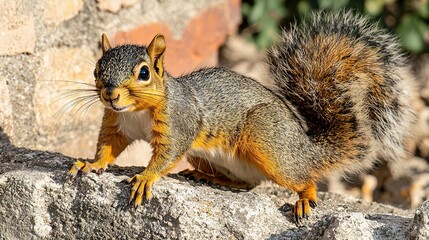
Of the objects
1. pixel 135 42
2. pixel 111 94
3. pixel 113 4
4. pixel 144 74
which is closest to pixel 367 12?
pixel 135 42

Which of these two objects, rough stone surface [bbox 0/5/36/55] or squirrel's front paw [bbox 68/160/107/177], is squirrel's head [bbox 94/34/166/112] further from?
rough stone surface [bbox 0/5/36/55]

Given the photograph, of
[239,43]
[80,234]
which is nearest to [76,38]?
[80,234]

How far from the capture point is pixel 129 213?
2.10m

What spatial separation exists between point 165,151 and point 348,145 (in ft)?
2.22

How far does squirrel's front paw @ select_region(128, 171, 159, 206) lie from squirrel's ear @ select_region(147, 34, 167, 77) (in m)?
0.30

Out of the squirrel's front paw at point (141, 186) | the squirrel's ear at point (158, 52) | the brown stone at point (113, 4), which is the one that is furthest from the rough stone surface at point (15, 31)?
the squirrel's front paw at point (141, 186)

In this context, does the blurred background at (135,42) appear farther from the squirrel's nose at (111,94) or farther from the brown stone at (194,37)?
the squirrel's nose at (111,94)

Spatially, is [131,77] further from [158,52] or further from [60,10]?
[60,10]

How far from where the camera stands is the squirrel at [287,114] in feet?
7.72

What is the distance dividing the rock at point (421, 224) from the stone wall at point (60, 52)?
1.21 metres

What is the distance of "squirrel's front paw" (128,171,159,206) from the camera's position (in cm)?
210

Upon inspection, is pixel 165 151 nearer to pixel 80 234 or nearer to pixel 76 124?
pixel 80 234

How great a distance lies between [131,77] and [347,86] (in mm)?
802

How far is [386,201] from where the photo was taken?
3.77 metres
